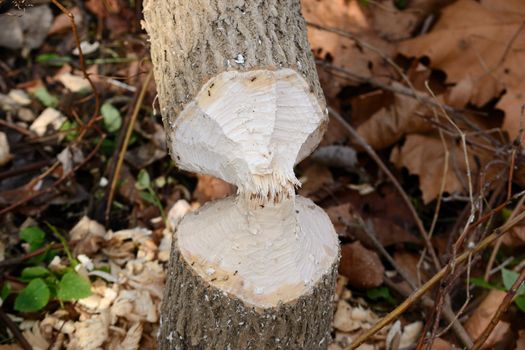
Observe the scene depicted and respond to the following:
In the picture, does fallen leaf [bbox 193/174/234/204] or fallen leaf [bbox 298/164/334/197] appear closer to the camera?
fallen leaf [bbox 193/174/234/204]

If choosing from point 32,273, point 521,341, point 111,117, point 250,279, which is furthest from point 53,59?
point 521,341

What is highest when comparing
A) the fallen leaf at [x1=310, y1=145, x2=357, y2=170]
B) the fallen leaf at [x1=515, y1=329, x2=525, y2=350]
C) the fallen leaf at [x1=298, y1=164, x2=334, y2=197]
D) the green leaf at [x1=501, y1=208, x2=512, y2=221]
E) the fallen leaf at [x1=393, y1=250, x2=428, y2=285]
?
the fallen leaf at [x1=310, y1=145, x2=357, y2=170]

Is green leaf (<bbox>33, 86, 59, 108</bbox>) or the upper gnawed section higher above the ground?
the upper gnawed section

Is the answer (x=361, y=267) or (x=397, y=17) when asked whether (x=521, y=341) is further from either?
(x=397, y=17)

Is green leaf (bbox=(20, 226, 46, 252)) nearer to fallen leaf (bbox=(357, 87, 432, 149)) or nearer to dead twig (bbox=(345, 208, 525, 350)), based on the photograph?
dead twig (bbox=(345, 208, 525, 350))

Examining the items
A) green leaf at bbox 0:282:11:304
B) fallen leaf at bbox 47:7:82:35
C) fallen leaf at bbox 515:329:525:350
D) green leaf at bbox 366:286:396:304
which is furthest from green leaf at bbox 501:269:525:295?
fallen leaf at bbox 47:7:82:35

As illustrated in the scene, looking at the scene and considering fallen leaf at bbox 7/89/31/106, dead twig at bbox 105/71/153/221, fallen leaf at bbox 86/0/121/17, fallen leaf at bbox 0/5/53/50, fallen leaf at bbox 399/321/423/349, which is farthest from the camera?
fallen leaf at bbox 86/0/121/17

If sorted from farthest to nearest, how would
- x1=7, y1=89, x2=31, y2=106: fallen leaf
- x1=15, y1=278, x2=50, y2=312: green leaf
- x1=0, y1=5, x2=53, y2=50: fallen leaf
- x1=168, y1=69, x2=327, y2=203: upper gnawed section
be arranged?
x1=0, y1=5, x2=53, y2=50: fallen leaf < x1=7, y1=89, x2=31, y2=106: fallen leaf < x1=15, y1=278, x2=50, y2=312: green leaf < x1=168, y1=69, x2=327, y2=203: upper gnawed section
